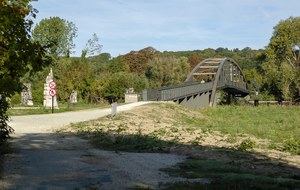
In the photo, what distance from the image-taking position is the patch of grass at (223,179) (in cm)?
491

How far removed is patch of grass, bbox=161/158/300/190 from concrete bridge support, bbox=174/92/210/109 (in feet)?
80.1

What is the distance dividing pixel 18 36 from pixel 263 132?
11.7m

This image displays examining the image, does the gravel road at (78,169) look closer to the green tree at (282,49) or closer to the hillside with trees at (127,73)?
the hillside with trees at (127,73)

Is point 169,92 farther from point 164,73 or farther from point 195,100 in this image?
point 164,73

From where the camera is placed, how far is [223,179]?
529cm

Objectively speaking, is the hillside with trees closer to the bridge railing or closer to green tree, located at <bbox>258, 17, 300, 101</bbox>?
green tree, located at <bbox>258, 17, 300, 101</bbox>

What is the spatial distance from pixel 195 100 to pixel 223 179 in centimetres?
3142

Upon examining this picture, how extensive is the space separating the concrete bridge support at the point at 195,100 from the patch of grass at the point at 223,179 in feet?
80.1

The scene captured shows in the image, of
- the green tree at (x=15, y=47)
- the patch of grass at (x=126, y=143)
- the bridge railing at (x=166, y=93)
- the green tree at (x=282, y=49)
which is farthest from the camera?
the green tree at (x=282, y=49)

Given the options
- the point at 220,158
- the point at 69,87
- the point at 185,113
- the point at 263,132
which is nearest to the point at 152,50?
the point at 69,87

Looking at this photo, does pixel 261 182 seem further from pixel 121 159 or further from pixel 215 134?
pixel 215 134

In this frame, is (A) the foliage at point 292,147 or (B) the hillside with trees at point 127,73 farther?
(B) the hillside with trees at point 127,73

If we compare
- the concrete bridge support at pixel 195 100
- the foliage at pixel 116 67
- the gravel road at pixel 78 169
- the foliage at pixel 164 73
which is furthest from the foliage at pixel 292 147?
the foliage at pixel 116 67

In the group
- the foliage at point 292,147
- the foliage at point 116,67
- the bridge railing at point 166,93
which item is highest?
the foliage at point 116,67
